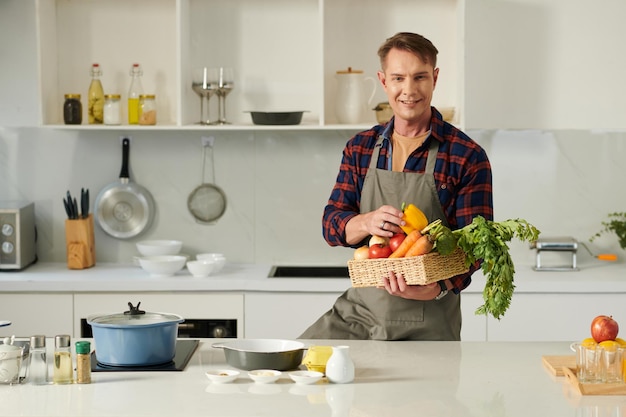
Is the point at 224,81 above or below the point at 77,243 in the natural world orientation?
above

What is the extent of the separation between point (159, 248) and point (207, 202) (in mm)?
364

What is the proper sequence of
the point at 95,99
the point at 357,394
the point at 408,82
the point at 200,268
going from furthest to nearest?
1. the point at 95,99
2. the point at 200,268
3. the point at 408,82
4. the point at 357,394

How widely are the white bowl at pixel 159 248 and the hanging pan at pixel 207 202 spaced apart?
20 cm

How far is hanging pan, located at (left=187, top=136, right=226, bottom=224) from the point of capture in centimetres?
489

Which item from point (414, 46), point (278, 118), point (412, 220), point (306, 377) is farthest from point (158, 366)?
point (278, 118)

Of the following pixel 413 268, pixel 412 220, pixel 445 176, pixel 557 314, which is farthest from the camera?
pixel 557 314

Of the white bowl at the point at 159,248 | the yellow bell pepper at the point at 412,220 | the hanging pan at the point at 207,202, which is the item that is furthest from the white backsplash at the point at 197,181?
the yellow bell pepper at the point at 412,220

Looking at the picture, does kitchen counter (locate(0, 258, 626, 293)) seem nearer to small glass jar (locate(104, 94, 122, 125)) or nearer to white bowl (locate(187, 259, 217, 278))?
white bowl (locate(187, 259, 217, 278))

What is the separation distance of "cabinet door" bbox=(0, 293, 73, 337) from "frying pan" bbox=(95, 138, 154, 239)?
0.64 meters

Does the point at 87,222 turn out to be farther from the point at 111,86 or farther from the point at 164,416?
the point at 164,416

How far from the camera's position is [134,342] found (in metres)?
2.61

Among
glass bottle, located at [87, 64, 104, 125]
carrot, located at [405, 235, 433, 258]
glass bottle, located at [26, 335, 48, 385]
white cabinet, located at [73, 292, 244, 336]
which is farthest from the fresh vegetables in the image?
glass bottle, located at [87, 64, 104, 125]

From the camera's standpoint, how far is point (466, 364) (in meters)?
2.69

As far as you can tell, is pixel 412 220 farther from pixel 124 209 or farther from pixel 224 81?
pixel 124 209
